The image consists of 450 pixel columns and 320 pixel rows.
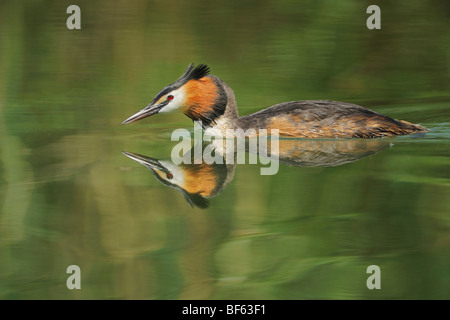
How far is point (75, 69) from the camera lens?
11125 mm

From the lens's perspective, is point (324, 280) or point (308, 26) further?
point (308, 26)

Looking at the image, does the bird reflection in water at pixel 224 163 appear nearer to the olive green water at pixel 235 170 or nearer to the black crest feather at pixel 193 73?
the olive green water at pixel 235 170

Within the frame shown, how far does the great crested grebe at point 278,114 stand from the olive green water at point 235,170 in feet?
1.05

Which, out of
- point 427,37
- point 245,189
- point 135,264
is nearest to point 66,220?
point 135,264

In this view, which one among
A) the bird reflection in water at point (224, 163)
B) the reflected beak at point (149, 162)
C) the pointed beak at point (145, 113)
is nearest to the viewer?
the bird reflection in water at point (224, 163)

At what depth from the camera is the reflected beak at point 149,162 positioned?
7257 mm

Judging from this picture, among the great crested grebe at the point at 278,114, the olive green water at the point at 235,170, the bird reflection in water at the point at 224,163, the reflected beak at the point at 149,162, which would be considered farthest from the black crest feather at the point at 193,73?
the reflected beak at the point at 149,162

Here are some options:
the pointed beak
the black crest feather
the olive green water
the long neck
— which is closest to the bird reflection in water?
the olive green water

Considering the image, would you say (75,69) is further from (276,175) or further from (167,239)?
→ (167,239)

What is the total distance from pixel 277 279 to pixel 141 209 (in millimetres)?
1599

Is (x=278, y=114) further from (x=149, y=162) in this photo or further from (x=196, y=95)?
(x=149, y=162)

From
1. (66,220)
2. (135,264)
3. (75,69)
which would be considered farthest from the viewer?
(75,69)

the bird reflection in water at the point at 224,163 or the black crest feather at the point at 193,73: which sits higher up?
the black crest feather at the point at 193,73

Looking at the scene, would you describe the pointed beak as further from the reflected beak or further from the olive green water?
the reflected beak
